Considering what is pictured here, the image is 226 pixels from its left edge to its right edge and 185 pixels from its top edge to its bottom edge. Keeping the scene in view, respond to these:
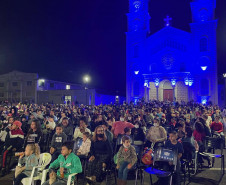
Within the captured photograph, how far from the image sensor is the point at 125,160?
588cm

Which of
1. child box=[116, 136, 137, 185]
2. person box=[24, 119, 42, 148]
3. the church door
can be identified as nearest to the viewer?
child box=[116, 136, 137, 185]

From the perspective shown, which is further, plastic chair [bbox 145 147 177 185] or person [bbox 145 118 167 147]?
person [bbox 145 118 167 147]

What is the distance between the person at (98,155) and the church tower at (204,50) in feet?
105

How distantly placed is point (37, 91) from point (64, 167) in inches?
1689

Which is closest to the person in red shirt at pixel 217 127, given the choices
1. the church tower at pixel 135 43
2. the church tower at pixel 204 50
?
the church tower at pixel 204 50

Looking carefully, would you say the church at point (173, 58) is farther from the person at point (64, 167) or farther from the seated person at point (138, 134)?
the person at point (64, 167)

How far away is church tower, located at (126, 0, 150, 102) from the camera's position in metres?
39.7

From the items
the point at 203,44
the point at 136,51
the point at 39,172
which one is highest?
the point at 203,44

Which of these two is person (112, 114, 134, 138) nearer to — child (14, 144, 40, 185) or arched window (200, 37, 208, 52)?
child (14, 144, 40, 185)

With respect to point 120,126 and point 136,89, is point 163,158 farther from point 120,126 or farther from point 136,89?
point 136,89

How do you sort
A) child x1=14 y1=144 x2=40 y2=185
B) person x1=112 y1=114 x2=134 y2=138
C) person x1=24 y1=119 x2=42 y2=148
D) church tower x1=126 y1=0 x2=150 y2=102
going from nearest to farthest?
child x1=14 y1=144 x2=40 y2=185 < person x1=24 y1=119 x2=42 y2=148 < person x1=112 y1=114 x2=134 y2=138 < church tower x1=126 y1=0 x2=150 y2=102

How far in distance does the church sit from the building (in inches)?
319

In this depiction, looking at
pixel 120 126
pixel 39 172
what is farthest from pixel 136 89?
pixel 39 172

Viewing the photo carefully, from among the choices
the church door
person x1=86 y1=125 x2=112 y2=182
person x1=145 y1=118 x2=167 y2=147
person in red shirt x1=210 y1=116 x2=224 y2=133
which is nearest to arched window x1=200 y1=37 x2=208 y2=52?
the church door
